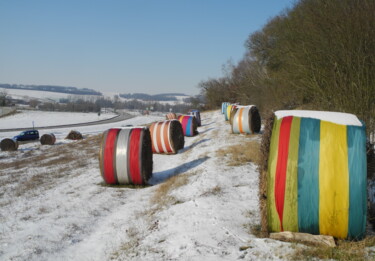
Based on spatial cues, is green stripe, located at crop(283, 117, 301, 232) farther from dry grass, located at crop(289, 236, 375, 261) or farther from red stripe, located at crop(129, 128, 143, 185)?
red stripe, located at crop(129, 128, 143, 185)

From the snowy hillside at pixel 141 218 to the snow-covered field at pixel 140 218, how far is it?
17mm

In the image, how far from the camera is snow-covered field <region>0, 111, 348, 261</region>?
5059mm

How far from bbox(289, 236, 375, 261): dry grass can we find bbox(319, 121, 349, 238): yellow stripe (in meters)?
0.26

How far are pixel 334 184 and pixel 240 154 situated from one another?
348 inches

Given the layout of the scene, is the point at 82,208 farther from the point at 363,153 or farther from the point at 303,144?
the point at 363,153

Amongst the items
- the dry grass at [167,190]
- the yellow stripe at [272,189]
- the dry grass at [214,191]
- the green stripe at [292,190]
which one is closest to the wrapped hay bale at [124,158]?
the dry grass at [167,190]

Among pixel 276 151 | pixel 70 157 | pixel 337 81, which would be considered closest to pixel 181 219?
pixel 276 151

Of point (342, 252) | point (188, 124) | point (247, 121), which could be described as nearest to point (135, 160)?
point (342, 252)

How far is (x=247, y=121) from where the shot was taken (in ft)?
64.8

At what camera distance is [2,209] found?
8.34m

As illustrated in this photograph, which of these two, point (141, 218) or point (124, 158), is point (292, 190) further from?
point (124, 158)

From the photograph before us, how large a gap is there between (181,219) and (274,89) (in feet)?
63.0

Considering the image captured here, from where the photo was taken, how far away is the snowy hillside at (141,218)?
508cm

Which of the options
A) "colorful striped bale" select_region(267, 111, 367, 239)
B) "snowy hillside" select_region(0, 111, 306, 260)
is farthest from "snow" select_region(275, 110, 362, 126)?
"snowy hillside" select_region(0, 111, 306, 260)
